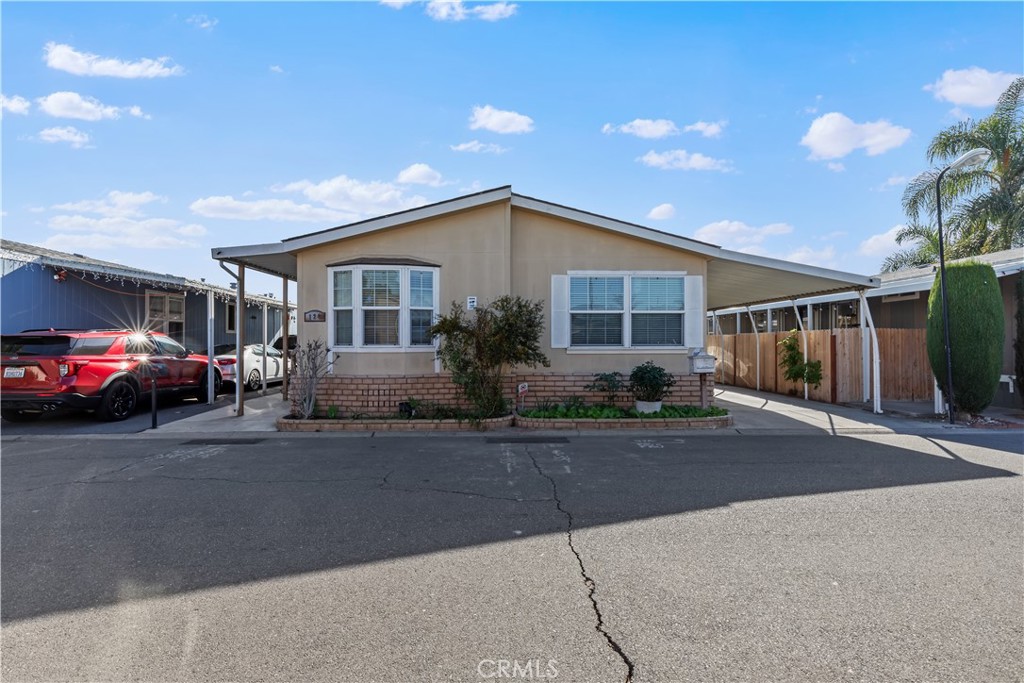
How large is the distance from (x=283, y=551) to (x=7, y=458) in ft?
20.0

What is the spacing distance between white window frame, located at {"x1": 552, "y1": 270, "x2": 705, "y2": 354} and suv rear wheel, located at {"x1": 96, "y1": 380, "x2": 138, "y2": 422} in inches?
321

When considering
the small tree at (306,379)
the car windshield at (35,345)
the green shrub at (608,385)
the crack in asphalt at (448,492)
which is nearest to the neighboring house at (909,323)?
the green shrub at (608,385)

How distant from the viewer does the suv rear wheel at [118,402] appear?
429 inches

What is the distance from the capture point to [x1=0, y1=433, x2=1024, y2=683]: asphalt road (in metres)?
3.00

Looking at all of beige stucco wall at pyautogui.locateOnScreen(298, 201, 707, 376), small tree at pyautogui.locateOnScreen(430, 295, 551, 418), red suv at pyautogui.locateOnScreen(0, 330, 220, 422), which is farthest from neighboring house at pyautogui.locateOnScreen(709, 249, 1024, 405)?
red suv at pyautogui.locateOnScreen(0, 330, 220, 422)

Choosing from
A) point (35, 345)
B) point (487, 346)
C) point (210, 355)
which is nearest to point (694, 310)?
point (487, 346)

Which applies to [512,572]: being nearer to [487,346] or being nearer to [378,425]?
[487,346]

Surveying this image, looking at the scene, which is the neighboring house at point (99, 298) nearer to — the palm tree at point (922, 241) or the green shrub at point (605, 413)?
A: the green shrub at point (605, 413)

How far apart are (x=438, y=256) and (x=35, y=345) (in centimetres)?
714

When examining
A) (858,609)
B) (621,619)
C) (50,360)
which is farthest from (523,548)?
(50,360)

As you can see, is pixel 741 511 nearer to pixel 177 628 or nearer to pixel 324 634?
pixel 324 634

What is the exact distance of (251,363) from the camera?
17.0m

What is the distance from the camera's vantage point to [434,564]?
418 centimetres

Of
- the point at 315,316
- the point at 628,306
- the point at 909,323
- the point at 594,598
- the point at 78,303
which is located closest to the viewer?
the point at 594,598
